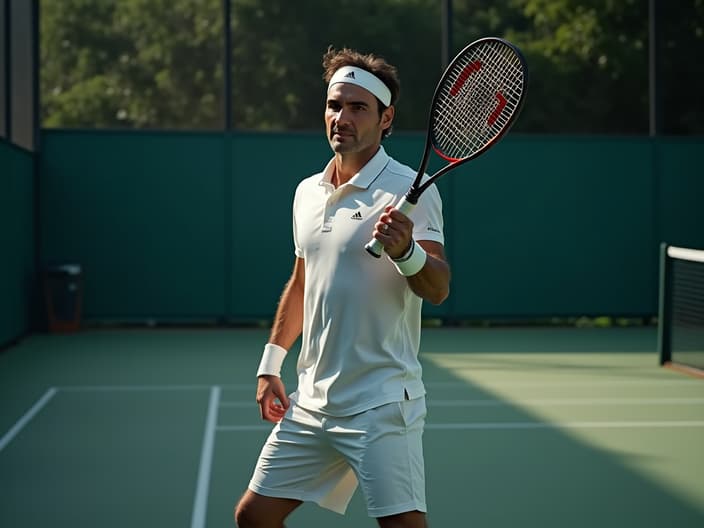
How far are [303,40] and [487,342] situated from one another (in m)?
16.1

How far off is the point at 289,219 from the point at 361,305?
10.8 metres

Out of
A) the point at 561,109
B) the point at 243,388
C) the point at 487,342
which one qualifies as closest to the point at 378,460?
the point at 243,388

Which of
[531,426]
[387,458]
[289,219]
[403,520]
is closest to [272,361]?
[387,458]

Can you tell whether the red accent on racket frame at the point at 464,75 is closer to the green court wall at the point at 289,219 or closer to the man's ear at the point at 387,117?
the man's ear at the point at 387,117

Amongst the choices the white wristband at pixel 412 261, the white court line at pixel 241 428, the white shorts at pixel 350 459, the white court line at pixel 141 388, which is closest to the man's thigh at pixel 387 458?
the white shorts at pixel 350 459

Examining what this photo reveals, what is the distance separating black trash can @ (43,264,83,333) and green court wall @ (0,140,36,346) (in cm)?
20

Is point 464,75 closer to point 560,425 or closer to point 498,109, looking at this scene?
point 498,109

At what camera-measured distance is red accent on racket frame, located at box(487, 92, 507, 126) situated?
3654 millimetres

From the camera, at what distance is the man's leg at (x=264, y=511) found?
3.44 meters

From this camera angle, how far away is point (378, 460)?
3.28 meters

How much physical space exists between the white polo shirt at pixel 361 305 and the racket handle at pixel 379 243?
83 mm

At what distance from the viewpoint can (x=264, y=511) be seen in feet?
11.3

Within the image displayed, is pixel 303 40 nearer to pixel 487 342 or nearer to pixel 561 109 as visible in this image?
pixel 561 109

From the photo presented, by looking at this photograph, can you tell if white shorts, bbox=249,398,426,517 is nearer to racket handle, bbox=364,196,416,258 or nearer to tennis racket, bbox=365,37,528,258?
racket handle, bbox=364,196,416,258
